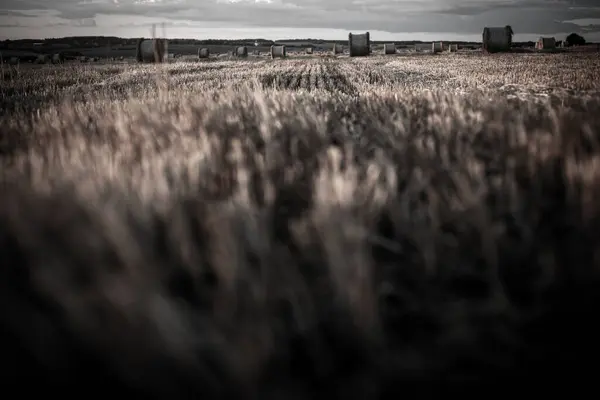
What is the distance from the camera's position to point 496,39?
34.9 metres

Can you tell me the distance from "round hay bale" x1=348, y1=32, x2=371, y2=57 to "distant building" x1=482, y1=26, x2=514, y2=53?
33.0 ft

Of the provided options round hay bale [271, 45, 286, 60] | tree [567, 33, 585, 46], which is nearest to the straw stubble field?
round hay bale [271, 45, 286, 60]

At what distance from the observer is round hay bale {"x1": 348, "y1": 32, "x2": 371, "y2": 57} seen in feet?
131

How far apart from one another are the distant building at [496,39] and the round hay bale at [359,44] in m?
10.1

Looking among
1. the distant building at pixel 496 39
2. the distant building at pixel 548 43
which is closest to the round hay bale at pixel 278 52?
the distant building at pixel 496 39

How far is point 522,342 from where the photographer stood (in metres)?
0.86

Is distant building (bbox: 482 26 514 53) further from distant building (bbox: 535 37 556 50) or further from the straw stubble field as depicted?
the straw stubble field

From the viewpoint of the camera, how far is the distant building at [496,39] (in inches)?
1371

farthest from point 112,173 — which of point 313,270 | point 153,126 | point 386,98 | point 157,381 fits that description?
point 386,98

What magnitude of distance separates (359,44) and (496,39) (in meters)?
11.4

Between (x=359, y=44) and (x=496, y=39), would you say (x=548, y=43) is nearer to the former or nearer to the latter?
(x=496, y=39)

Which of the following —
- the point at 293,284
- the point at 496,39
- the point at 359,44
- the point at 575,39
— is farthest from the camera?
the point at 575,39

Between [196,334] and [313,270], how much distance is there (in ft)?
1.25

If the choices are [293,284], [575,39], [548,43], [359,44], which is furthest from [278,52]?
[575,39]
